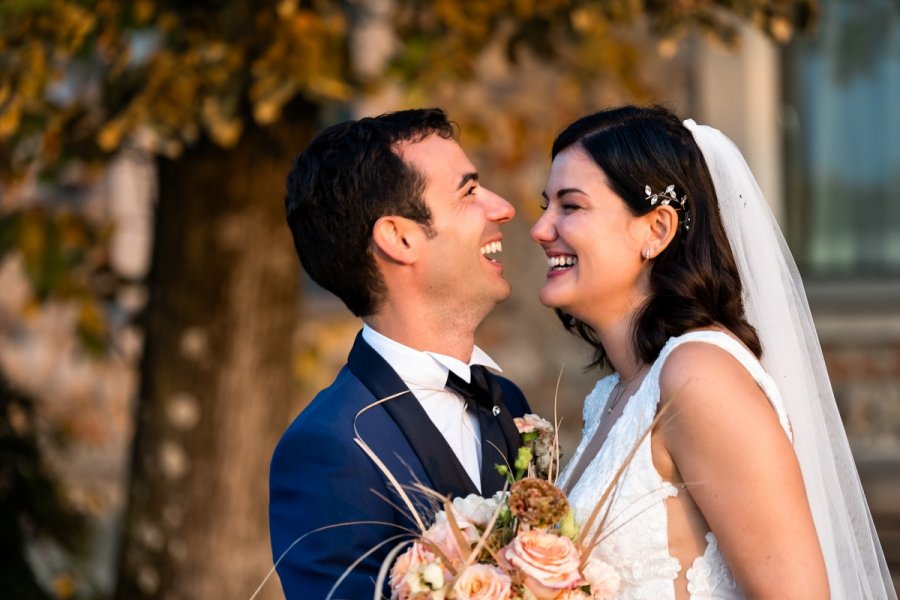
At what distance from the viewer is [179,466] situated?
5.17m

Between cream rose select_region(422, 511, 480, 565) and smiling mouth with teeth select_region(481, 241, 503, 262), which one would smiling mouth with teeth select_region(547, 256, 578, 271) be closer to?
smiling mouth with teeth select_region(481, 241, 503, 262)

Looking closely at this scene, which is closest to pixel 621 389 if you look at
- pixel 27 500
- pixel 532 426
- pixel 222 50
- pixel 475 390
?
pixel 532 426

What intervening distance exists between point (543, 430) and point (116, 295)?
10.7 feet

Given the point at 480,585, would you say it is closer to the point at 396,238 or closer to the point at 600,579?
the point at 600,579

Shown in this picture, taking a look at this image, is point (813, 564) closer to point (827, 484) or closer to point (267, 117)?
point (827, 484)

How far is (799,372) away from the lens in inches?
115

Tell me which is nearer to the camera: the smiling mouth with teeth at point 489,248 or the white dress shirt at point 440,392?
the white dress shirt at point 440,392

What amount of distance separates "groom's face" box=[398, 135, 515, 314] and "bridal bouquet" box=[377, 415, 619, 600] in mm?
660

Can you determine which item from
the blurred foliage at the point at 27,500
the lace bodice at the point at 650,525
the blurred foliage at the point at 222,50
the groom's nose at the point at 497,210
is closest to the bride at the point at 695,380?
the lace bodice at the point at 650,525

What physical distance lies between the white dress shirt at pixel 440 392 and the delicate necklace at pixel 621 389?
0.31m

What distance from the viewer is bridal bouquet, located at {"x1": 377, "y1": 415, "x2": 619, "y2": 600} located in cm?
239

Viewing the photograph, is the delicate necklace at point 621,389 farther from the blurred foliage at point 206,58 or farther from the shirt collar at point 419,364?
the blurred foliage at point 206,58

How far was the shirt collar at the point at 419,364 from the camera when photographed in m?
3.06

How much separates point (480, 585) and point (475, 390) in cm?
78
